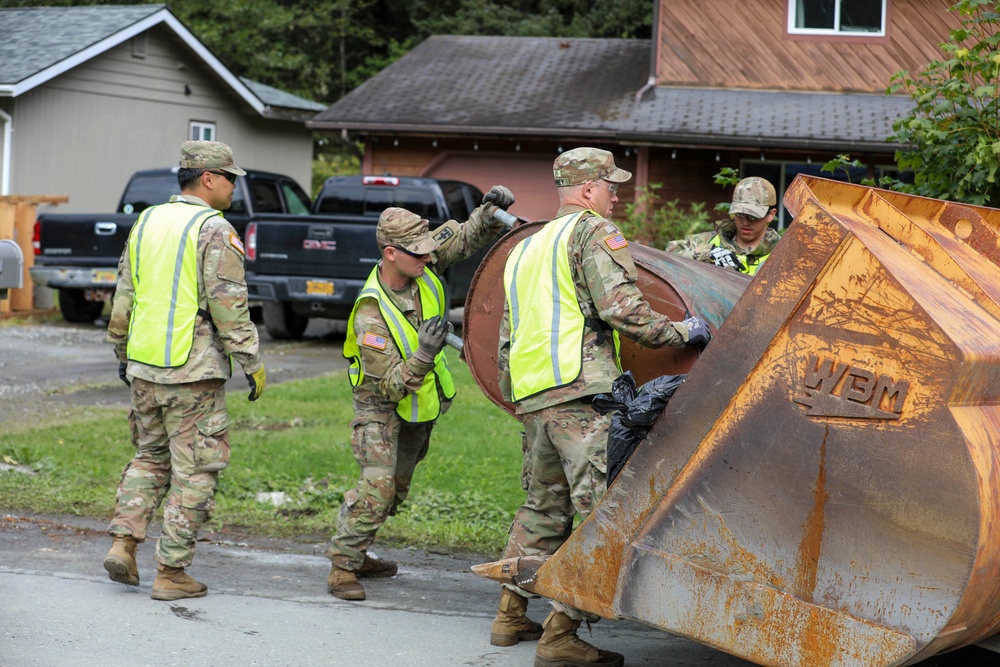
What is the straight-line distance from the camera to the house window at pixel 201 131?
68.7 feet

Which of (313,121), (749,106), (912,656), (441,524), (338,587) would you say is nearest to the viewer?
(912,656)

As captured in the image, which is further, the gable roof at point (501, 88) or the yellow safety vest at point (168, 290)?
the gable roof at point (501, 88)

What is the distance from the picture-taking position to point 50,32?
62.6 feet

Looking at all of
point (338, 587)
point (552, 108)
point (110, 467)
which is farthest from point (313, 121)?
point (338, 587)

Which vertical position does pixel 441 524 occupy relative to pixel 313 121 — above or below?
below

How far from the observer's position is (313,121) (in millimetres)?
17531

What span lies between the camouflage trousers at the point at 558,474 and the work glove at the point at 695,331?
42cm

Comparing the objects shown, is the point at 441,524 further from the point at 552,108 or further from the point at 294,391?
the point at 552,108

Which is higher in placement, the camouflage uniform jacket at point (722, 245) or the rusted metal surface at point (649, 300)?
the camouflage uniform jacket at point (722, 245)

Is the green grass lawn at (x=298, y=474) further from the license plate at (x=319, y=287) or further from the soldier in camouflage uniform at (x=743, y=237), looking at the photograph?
the license plate at (x=319, y=287)

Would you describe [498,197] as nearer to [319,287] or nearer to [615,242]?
[615,242]

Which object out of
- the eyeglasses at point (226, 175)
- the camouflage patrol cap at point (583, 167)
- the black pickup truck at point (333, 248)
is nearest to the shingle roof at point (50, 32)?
the black pickup truck at point (333, 248)

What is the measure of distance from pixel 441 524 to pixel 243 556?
1.13 meters

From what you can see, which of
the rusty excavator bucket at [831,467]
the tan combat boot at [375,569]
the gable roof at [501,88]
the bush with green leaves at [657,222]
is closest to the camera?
the rusty excavator bucket at [831,467]
